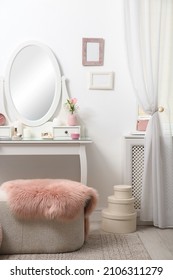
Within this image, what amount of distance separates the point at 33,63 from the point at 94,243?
184cm

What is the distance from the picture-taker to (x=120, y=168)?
479 cm

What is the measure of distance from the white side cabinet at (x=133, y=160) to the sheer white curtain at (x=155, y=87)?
0.12 meters

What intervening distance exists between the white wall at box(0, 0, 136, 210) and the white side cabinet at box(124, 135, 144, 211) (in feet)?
0.73

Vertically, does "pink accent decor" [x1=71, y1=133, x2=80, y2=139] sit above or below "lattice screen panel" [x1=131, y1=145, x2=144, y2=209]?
above

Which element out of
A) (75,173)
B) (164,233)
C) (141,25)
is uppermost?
(141,25)

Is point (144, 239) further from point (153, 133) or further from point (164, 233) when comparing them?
point (153, 133)

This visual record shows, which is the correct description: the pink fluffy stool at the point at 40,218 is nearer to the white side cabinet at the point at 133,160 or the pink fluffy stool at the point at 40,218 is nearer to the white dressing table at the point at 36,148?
the white dressing table at the point at 36,148

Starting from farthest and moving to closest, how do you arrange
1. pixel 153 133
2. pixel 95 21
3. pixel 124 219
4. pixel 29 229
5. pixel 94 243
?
pixel 95 21, pixel 153 133, pixel 124 219, pixel 94 243, pixel 29 229

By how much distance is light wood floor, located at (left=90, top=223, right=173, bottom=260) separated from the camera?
11.5 feet

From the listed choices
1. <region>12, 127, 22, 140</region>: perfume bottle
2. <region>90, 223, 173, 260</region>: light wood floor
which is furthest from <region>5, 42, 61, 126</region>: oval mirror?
<region>90, 223, 173, 260</region>: light wood floor

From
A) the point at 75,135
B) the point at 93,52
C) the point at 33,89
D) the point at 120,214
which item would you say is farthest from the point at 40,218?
the point at 93,52

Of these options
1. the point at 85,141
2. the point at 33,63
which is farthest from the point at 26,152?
the point at 33,63

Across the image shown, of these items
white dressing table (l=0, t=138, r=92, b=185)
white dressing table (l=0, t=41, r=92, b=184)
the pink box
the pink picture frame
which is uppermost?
the pink picture frame

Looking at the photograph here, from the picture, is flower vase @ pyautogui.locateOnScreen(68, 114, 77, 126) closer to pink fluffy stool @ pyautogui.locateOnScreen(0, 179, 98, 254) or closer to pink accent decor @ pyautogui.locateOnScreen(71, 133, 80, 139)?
pink accent decor @ pyautogui.locateOnScreen(71, 133, 80, 139)
